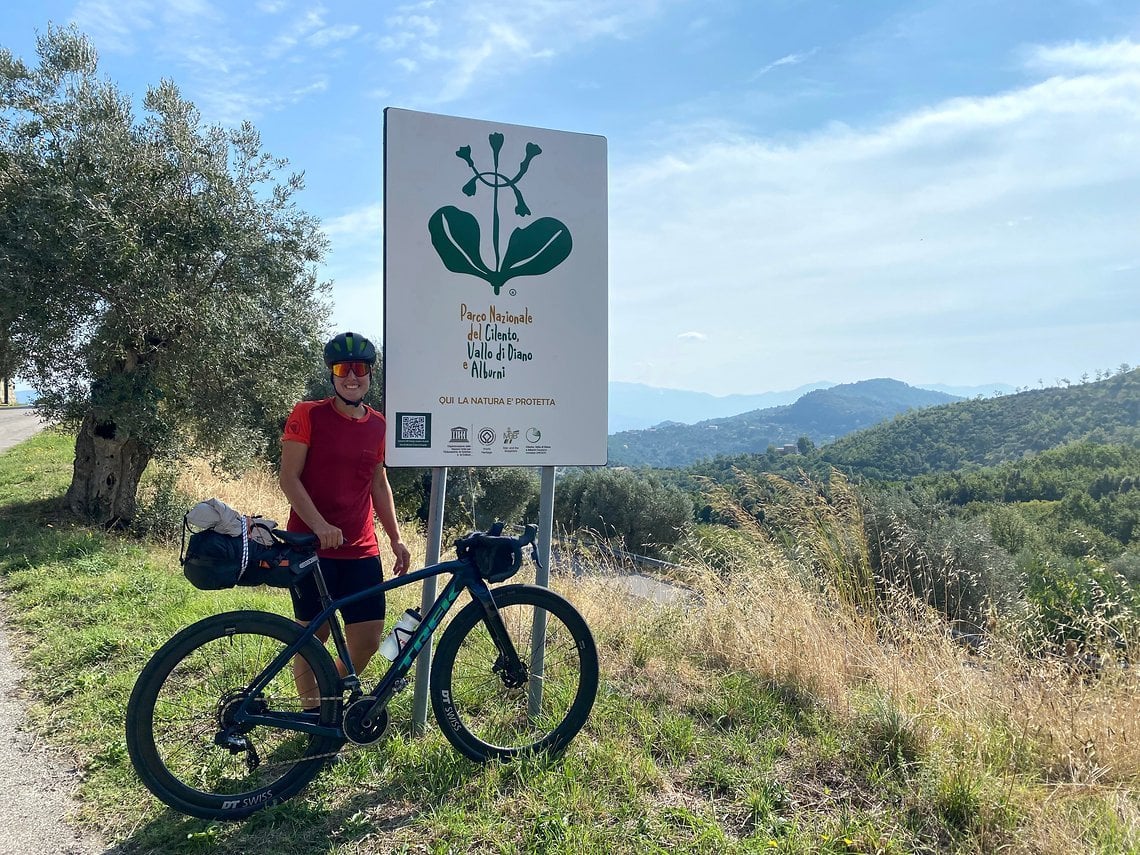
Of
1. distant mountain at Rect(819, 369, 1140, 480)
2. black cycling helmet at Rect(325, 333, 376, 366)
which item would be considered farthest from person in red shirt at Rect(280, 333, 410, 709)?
distant mountain at Rect(819, 369, 1140, 480)

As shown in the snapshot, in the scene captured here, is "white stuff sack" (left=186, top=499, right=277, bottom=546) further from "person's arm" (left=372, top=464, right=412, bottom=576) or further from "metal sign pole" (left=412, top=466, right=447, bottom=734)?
"metal sign pole" (left=412, top=466, right=447, bottom=734)

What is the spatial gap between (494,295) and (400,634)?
72.6 inches

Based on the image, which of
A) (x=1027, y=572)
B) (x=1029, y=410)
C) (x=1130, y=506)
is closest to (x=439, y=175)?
(x=1027, y=572)

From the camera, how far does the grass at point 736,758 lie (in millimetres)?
2684

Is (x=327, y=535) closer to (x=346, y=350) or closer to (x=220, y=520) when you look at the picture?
(x=220, y=520)

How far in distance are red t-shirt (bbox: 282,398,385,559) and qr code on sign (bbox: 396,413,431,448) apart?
0.39 feet

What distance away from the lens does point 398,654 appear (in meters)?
3.16

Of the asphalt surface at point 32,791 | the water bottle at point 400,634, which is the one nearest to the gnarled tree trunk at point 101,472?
the asphalt surface at point 32,791

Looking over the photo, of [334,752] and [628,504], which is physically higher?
[334,752]

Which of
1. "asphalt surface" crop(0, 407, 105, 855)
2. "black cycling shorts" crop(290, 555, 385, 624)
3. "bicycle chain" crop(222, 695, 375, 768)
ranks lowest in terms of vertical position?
"asphalt surface" crop(0, 407, 105, 855)

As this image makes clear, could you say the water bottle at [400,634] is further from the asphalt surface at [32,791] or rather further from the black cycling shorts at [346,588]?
the asphalt surface at [32,791]

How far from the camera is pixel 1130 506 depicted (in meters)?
44.7

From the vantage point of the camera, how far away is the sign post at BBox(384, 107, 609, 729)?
3.46 metres

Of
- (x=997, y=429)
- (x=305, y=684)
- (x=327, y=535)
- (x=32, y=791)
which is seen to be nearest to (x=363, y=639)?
(x=305, y=684)
